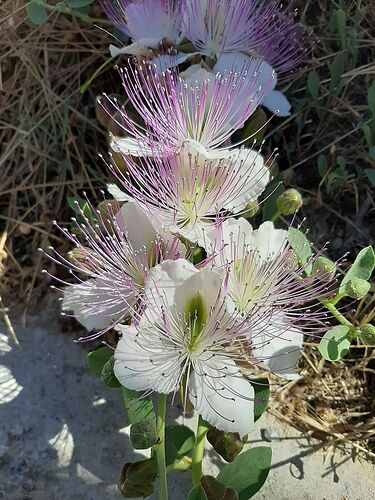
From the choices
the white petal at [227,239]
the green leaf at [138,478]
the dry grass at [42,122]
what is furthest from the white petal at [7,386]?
the white petal at [227,239]

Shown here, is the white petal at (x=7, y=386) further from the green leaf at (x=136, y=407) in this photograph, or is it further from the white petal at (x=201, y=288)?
the white petal at (x=201, y=288)

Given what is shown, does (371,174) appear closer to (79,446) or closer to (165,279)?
(165,279)

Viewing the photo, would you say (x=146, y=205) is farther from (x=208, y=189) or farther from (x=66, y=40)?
(x=66, y=40)

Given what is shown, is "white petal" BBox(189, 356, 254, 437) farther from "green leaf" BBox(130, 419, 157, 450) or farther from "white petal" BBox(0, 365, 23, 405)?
"white petal" BBox(0, 365, 23, 405)

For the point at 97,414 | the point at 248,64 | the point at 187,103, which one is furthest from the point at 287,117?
the point at 97,414

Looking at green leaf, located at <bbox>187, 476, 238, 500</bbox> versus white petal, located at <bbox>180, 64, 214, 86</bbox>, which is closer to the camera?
green leaf, located at <bbox>187, 476, 238, 500</bbox>

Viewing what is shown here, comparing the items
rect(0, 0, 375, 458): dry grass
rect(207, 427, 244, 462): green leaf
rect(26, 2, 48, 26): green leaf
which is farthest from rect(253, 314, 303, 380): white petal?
rect(26, 2, 48, 26): green leaf
